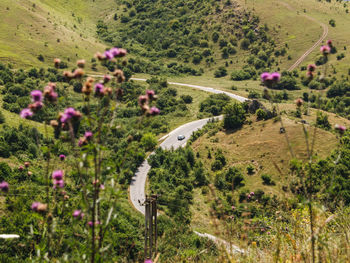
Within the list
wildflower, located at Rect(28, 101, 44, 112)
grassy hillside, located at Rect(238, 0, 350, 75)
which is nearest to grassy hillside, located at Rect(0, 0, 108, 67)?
grassy hillside, located at Rect(238, 0, 350, 75)

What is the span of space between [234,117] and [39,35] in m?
64.7

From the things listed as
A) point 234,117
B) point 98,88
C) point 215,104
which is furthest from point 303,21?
point 98,88

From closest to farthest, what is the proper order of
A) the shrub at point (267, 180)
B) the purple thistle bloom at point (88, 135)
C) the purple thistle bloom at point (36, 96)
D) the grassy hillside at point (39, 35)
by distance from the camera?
1. the purple thistle bloom at point (36, 96)
2. the purple thistle bloom at point (88, 135)
3. the shrub at point (267, 180)
4. the grassy hillside at point (39, 35)

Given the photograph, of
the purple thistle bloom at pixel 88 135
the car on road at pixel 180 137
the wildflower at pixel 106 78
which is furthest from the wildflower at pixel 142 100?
the car on road at pixel 180 137

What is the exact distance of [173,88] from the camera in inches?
3258

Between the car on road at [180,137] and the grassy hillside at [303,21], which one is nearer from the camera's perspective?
the car on road at [180,137]

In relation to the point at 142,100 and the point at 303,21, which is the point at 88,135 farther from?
the point at 303,21

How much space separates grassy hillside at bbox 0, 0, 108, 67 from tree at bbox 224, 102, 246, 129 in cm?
4980

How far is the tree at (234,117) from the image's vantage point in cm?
5181

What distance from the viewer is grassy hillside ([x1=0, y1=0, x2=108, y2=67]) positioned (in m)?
75.9

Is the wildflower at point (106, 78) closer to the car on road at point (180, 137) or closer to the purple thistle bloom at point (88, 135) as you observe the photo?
the purple thistle bloom at point (88, 135)

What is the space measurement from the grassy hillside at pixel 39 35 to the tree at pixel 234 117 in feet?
163

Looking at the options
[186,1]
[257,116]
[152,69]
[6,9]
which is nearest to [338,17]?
[186,1]

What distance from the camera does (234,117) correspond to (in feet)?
171
